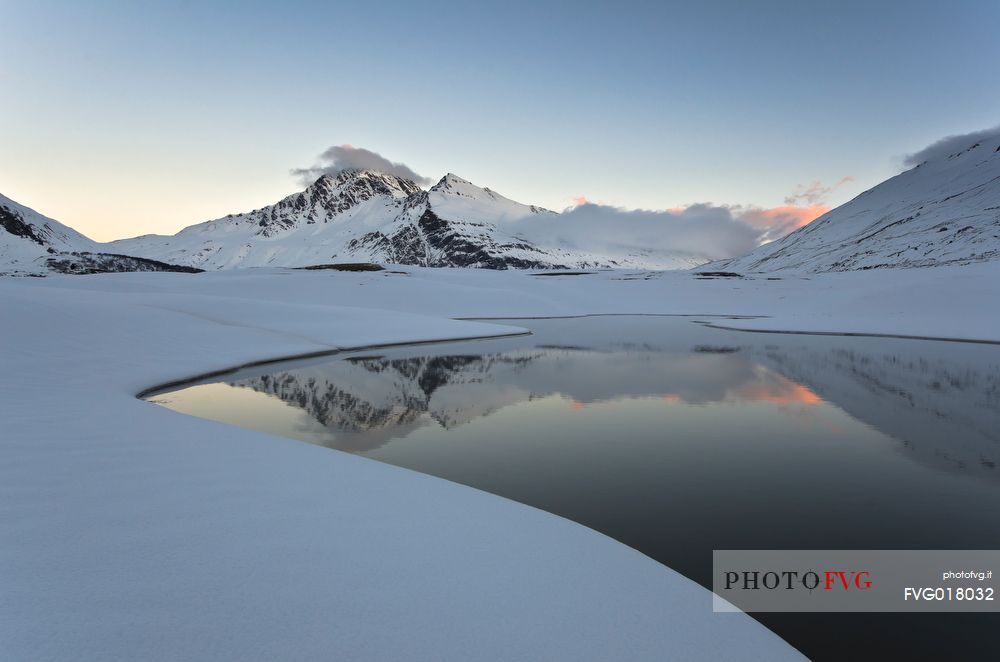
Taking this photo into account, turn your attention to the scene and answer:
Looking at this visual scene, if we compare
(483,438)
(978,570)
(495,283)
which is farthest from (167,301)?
(495,283)

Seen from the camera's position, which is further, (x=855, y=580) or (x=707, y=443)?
(x=707, y=443)

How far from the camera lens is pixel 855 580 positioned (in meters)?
4.58

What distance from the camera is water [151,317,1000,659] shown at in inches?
204

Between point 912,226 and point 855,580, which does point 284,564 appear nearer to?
point 855,580

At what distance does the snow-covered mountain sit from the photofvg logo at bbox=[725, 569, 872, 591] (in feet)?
342

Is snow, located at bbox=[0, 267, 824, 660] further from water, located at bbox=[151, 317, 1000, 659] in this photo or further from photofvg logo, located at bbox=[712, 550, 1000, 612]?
water, located at bbox=[151, 317, 1000, 659]

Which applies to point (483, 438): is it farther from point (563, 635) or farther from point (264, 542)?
point (563, 635)

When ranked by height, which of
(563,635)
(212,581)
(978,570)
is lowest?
(978,570)

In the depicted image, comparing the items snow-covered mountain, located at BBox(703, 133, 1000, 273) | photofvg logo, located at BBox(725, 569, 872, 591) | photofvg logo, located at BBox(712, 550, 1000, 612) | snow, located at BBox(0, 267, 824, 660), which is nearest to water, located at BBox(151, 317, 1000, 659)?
photofvg logo, located at BBox(712, 550, 1000, 612)

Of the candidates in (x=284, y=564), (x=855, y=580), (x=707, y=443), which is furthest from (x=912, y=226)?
(x=284, y=564)

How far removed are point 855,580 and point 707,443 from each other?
4.19 metres

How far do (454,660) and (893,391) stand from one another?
1532 centimetres

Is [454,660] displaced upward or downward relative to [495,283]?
downward

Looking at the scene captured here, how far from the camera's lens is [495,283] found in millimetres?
68250
